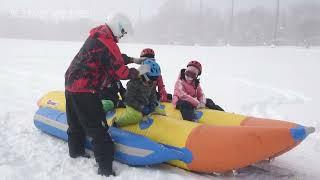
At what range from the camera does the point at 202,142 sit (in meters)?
4.93

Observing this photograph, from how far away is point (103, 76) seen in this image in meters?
5.02

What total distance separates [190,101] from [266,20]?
57.8 metres

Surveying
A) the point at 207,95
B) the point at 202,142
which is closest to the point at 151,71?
the point at 202,142

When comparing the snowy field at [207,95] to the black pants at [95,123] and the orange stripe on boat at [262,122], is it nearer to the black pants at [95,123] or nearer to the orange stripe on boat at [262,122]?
the black pants at [95,123]

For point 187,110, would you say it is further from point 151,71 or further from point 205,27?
point 205,27

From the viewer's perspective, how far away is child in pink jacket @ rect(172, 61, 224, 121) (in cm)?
639

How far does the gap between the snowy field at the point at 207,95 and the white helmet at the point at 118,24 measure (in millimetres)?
1556

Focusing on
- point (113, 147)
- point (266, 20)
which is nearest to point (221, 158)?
point (113, 147)

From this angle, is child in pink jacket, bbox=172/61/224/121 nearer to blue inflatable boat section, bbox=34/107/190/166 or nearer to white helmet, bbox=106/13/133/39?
blue inflatable boat section, bbox=34/107/190/166

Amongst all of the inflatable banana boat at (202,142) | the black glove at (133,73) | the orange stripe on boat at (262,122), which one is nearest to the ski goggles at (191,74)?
the orange stripe on boat at (262,122)

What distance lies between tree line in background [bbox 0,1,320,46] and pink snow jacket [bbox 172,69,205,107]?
48.3m

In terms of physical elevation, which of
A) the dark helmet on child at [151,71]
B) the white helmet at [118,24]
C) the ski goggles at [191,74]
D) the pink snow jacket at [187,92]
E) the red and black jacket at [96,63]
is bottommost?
the pink snow jacket at [187,92]

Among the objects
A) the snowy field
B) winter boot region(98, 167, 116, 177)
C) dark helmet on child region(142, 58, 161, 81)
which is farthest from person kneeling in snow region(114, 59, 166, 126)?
winter boot region(98, 167, 116, 177)

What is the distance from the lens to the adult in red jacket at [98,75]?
4.86 metres
